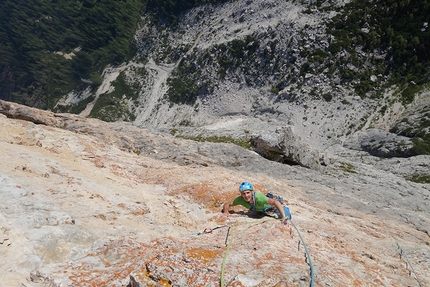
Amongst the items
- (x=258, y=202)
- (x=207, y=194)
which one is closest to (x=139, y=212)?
(x=207, y=194)

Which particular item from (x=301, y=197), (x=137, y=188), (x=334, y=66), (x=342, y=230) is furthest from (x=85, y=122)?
(x=334, y=66)

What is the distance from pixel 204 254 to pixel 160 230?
10.0ft

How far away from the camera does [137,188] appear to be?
13023mm

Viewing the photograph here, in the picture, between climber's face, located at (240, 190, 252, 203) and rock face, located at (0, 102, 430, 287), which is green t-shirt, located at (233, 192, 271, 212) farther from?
rock face, located at (0, 102, 430, 287)

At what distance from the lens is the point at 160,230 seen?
9.06m

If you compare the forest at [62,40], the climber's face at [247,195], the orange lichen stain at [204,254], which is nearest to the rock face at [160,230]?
the orange lichen stain at [204,254]

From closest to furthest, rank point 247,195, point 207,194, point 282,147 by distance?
point 247,195, point 207,194, point 282,147

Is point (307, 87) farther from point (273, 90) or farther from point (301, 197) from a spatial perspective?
point (301, 197)

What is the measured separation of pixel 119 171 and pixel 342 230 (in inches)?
470

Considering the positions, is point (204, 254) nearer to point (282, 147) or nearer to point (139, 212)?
point (139, 212)

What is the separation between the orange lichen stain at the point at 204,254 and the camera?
6308mm

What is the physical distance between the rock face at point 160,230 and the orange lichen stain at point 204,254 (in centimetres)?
3

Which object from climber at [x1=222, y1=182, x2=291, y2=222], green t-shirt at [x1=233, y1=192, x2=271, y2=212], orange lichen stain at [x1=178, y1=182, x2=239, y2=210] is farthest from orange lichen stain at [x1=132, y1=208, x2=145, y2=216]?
green t-shirt at [x1=233, y1=192, x2=271, y2=212]

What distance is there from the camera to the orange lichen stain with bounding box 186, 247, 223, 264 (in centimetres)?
631
